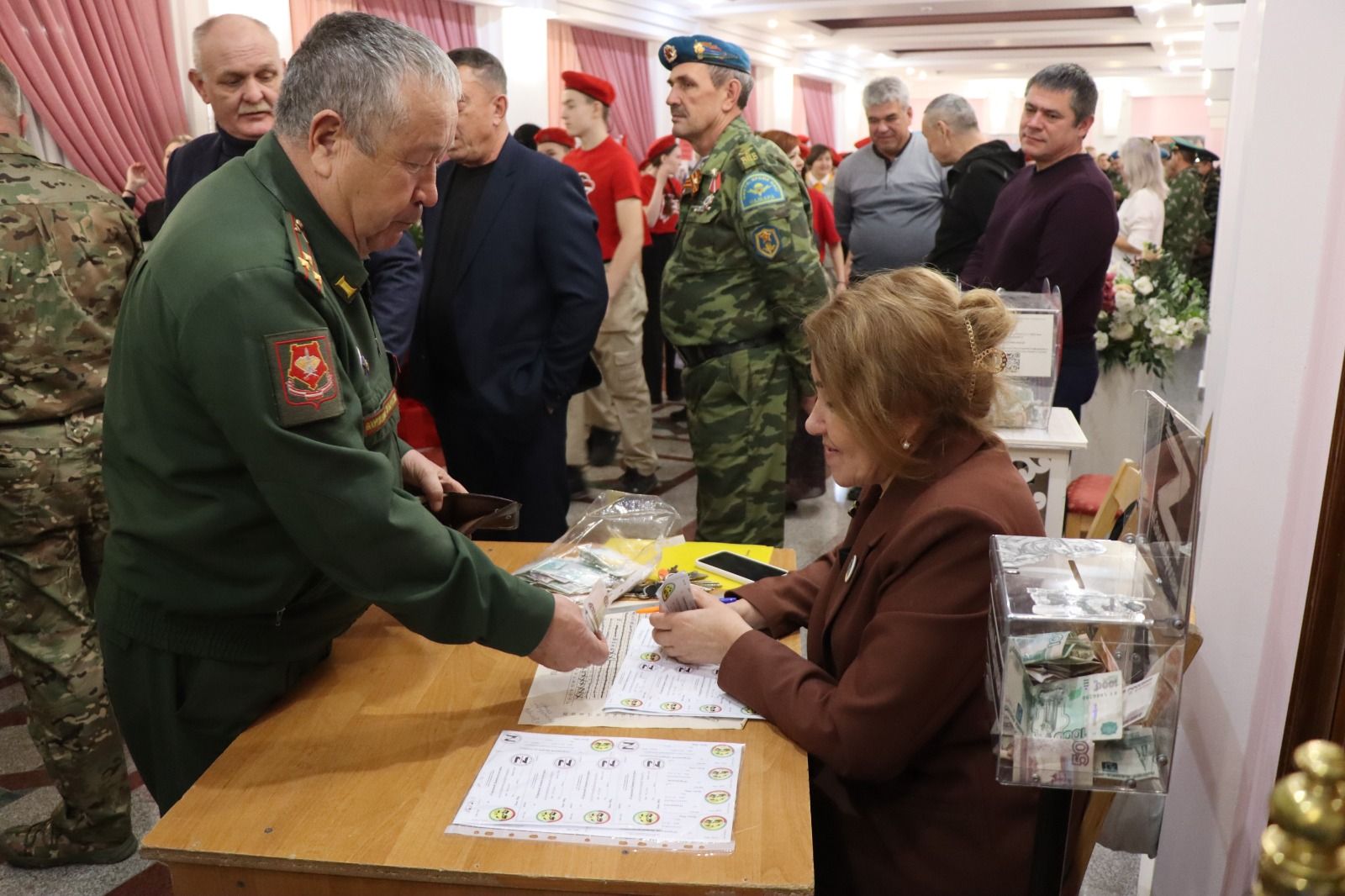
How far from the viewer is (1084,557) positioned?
1194mm

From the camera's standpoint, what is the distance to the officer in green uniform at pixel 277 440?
1.20 meters

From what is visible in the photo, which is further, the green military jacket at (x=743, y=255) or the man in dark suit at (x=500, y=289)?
the green military jacket at (x=743, y=255)

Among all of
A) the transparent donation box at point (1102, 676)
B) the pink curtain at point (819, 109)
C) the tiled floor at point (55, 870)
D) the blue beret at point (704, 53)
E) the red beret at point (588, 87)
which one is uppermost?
the pink curtain at point (819, 109)

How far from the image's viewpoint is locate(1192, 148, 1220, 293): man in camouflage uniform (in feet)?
25.3

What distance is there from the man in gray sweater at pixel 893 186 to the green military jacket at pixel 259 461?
371cm

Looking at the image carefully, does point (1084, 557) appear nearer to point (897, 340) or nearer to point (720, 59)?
point (897, 340)

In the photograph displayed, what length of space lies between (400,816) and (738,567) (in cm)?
84

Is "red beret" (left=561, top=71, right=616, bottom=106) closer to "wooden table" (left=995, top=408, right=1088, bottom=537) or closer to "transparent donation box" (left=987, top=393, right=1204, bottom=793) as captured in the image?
"wooden table" (left=995, top=408, right=1088, bottom=537)

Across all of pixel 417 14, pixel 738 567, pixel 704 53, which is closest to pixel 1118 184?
pixel 417 14

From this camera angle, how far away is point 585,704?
141 cm

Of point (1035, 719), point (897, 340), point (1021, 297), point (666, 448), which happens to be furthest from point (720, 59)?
point (666, 448)

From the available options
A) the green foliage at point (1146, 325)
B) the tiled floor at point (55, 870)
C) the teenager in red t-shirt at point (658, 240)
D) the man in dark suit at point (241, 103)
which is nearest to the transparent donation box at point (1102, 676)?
the tiled floor at point (55, 870)

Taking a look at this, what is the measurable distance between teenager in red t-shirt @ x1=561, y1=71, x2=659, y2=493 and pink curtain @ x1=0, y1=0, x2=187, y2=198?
2.12 m

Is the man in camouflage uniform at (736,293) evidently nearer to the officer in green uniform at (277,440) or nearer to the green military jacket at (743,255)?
the green military jacket at (743,255)
